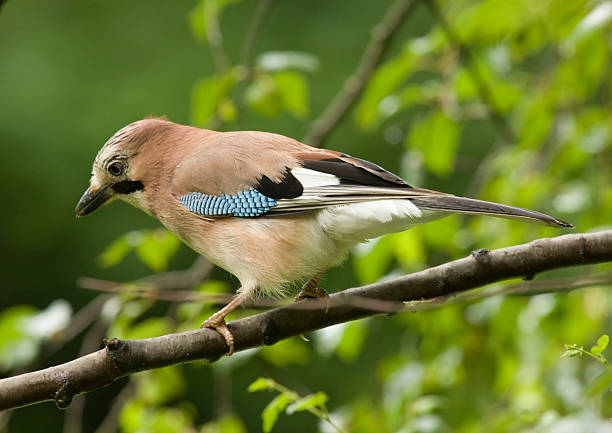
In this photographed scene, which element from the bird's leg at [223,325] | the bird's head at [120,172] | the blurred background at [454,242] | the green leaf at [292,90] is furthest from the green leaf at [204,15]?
the bird's leg at [223,325]

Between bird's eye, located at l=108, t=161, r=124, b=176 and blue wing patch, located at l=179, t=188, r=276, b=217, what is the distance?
436 millimetres

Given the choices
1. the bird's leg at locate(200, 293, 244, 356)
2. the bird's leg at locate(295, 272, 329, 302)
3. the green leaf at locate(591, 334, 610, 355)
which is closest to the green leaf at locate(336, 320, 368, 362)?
the bird's leg at locate(295, 272, 329, 302)

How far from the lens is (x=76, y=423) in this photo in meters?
5.02

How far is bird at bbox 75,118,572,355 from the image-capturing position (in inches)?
140

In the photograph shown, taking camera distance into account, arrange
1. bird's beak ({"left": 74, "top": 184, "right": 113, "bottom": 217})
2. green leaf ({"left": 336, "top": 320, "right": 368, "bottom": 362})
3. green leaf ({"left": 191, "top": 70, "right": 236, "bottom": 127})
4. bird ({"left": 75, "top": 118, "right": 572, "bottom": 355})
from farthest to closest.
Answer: green leaf ({"left": 191, "top": 70, "right": 236, "bottom": 127}), green leaf ({"left": 336, "top": 320, "right": 368, "bottom": 362}), bird's beak ({"left": 74, "top": 184, "right": 113, "bottom": 217}), bird ({"left": 75, "top": 118, "right": 572, "bottom": 355})

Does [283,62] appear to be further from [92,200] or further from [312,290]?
[312,290]

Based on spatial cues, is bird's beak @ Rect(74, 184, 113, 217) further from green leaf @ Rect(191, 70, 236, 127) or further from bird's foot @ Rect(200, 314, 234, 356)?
bird's foot @ Rect(200, 314, 234, 356)

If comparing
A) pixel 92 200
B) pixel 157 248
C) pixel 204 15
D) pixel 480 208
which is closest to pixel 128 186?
pixel 92 200

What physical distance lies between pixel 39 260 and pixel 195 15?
20.9 feet

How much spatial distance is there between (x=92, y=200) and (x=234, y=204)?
738mm

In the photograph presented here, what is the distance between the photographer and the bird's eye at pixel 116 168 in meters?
4.14

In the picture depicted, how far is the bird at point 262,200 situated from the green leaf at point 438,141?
40.0 inches

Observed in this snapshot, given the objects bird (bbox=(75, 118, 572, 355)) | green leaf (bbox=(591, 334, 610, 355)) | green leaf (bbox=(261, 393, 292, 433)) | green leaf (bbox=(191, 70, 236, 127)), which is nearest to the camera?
green leaf (bbox=(591, 334, 610, 355))

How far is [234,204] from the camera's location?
3.82 meters
